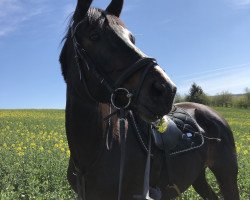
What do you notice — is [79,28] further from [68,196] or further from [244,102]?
[244,102]

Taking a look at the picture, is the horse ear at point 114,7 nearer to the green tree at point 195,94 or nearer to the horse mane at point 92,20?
the horse mane at point 92,20

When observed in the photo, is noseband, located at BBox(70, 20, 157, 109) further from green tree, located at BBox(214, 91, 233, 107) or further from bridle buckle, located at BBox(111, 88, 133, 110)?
green tree, located at BBox(214, 91, 233, 107)

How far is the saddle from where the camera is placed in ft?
12.7

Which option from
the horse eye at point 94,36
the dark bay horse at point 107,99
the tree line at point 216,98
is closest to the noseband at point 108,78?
the dark bay horse at point 107,99

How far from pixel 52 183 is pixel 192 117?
13.5 ft

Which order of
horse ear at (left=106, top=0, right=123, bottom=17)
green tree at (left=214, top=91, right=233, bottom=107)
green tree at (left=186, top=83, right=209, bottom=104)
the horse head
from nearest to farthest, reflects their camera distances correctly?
the horse head
horse ear at (left=106, top=0, right=123, bottom=17)
green tree at (left=186, top=83, right=209, bottom=104)
green tree at (left=214, top=91, right=233, bottom=107)

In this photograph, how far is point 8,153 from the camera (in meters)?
10.5

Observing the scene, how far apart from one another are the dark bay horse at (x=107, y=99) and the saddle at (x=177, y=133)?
0.10 m

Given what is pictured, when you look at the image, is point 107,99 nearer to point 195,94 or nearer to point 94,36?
point 94,36

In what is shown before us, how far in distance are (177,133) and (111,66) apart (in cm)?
172

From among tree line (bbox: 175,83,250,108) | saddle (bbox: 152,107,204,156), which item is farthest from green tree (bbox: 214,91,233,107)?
saddle (bbox: 152,107,204,156)

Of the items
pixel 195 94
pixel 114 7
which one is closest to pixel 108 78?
pixel 114 7

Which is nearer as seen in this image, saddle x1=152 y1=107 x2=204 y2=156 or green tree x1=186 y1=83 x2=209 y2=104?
saddle x1=152 y1=107 x2=204 y2=156

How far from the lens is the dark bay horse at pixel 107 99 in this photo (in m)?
2.68
